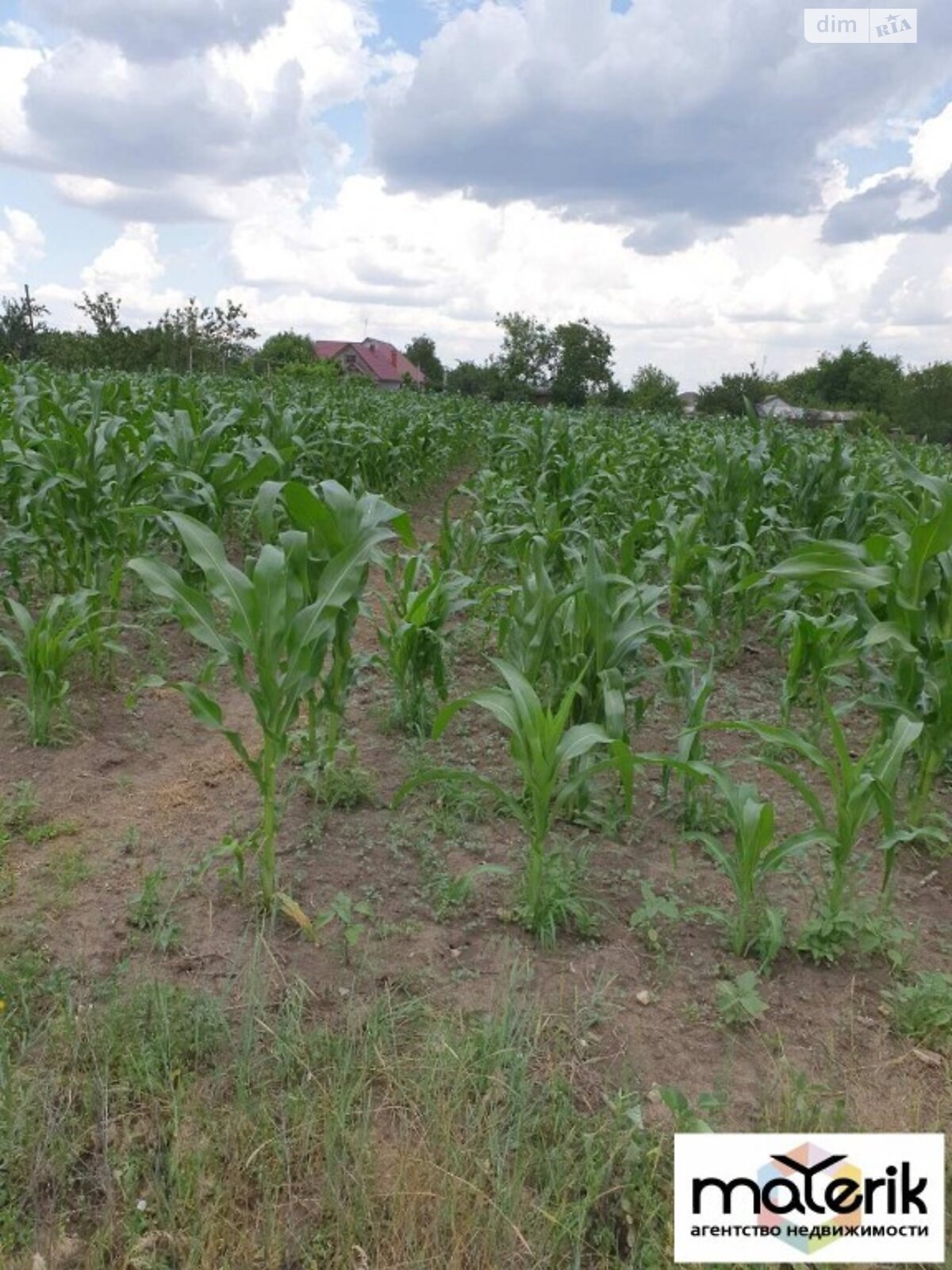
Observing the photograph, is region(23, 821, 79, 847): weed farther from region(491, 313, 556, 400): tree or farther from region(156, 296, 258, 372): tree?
region(491, 313, 556, 400): tree

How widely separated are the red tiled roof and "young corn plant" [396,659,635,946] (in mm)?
73124

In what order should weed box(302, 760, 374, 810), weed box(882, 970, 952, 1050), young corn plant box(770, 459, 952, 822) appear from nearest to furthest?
weed box(882, 970, 952, 1050) < young corn plant box(770, 459, 952, 822) < weed box(302, 760, 374, 810)

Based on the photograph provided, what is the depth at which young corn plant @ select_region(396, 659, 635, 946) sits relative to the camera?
2752 mm

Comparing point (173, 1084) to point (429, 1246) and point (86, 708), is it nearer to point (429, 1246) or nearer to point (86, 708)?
point (429, 1246)

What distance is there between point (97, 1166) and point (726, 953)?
1.73 meters

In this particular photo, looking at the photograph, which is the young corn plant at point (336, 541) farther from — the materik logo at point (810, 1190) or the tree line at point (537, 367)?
the tree line at point (537, 367)

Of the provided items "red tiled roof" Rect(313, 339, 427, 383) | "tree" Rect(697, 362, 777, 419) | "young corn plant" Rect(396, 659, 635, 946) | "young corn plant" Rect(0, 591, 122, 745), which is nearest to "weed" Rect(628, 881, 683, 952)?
"young corn plant" Rect(396, 659, 635, 946)

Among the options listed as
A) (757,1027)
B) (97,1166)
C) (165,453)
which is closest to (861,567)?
(757,1027)

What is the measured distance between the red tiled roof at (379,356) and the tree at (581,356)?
36.6ft

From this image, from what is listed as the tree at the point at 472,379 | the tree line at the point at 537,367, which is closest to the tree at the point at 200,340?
the tree line at the point at 537,367

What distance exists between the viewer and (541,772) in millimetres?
2738

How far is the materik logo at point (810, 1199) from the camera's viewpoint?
180 cm

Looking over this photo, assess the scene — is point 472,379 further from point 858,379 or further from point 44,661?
point 44,661

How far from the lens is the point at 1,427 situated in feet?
19.9
